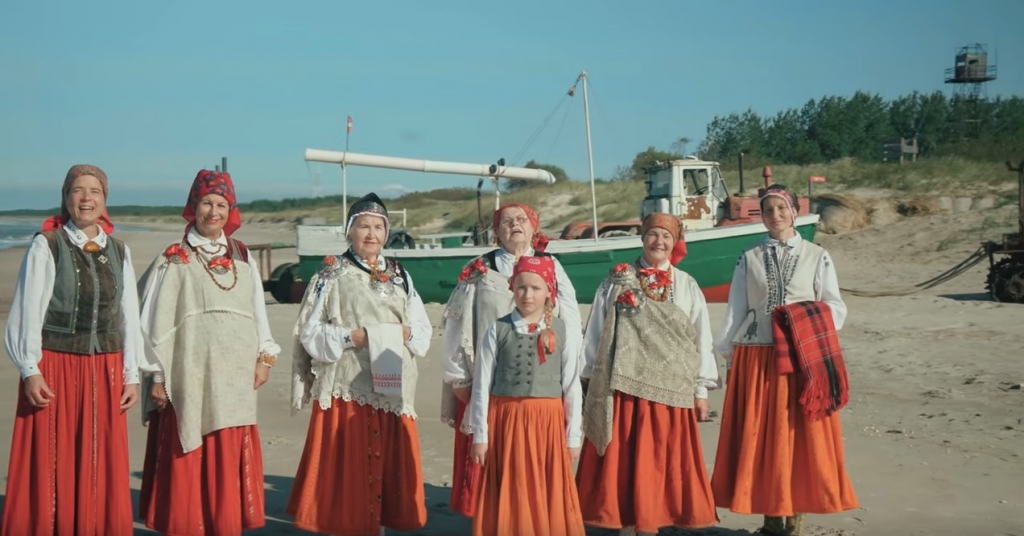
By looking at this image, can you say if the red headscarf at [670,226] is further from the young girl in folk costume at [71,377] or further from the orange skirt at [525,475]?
the young girl in folk costume at [71,377]

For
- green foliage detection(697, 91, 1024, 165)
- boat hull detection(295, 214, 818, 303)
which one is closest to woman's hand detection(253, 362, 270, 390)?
boat hull detection(295, 214, 818, 303)

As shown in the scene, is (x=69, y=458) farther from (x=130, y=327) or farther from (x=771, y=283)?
(x=771, y=283)

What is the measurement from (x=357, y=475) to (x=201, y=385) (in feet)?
2.59

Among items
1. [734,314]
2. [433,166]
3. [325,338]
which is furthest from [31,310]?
[433,166]

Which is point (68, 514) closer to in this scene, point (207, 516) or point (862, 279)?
point (207, 516)

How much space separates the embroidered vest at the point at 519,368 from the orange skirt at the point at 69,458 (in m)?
1.58

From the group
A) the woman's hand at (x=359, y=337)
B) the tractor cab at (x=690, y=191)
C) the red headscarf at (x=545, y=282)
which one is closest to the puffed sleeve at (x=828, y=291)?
the red headscarf at (x=545, y=282)

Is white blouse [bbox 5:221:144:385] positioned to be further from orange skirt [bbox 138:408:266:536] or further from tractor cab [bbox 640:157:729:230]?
tractor cab [bbox 640:157:729:230]

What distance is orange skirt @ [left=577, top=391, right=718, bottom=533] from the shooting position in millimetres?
4875

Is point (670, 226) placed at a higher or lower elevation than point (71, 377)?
higher

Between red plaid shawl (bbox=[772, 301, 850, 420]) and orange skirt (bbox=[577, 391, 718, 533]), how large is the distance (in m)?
0.58

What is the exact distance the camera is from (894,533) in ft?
17.4

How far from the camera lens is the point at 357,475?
16.0 feet

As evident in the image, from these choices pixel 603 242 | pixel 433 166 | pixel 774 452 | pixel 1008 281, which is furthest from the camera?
pixel 603 242
